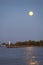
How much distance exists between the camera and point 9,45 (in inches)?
6821
